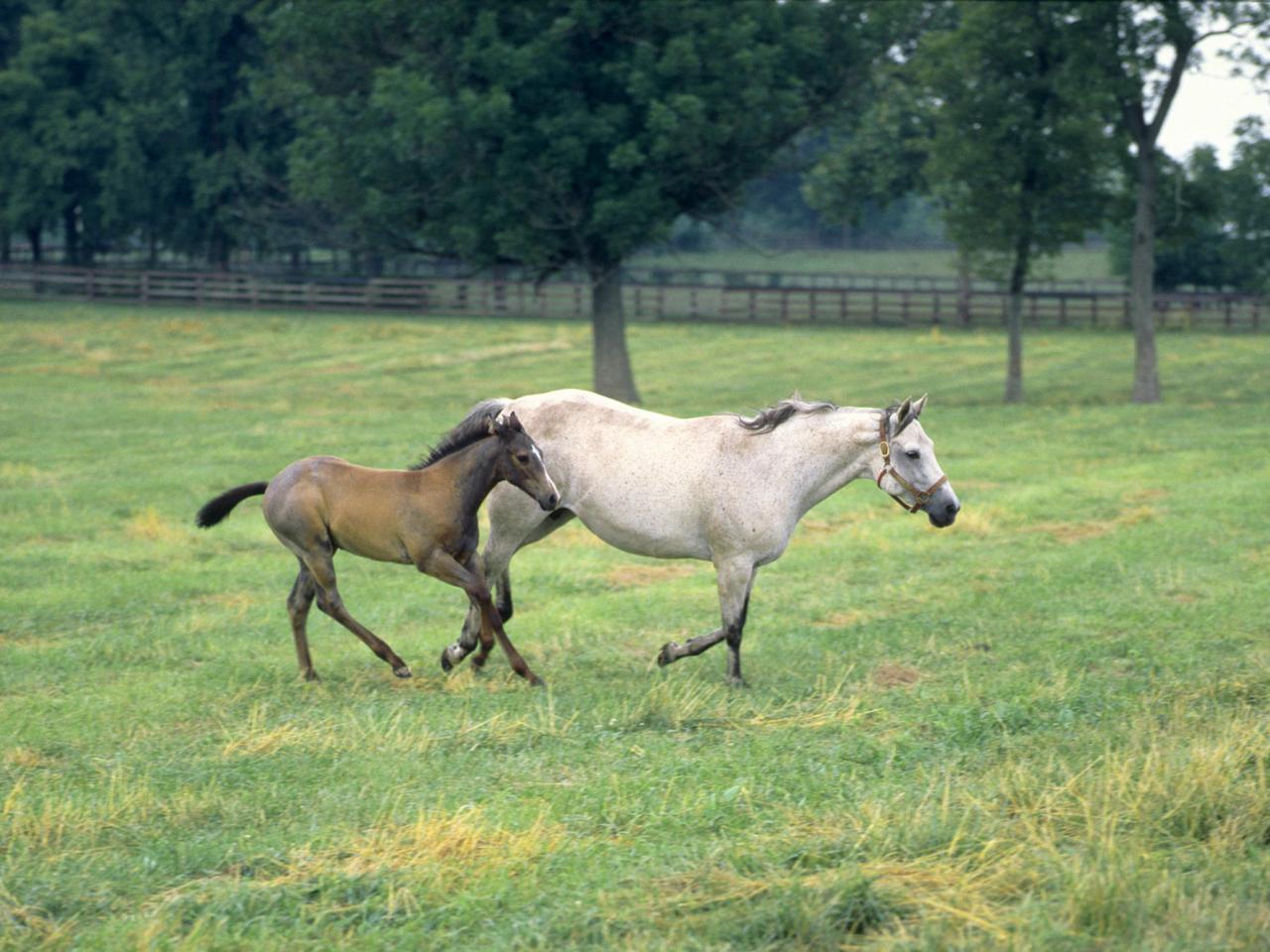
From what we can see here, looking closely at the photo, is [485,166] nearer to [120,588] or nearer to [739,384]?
[739,384]

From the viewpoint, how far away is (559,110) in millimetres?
27375

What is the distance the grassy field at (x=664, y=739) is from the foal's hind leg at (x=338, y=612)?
0.16 m

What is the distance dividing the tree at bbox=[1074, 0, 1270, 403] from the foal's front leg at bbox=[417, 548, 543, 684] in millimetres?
21873

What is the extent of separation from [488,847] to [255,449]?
1757 centimetres

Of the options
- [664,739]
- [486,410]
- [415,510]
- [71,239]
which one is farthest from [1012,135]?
[71,239]

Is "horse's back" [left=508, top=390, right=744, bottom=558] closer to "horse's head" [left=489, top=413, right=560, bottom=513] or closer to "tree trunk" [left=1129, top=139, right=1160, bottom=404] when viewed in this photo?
"horse's head" [left=489, top=413, right=560, bottom=513]

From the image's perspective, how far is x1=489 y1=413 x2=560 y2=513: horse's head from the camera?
29.5 ft

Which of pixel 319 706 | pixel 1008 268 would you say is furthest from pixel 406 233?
pixel 319 706

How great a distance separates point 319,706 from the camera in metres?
8.62

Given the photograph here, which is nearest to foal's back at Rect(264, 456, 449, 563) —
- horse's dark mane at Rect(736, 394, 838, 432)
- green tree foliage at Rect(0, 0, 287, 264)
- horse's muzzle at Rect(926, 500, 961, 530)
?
horse's dark mane at Rect(736, 394, 838, 432)

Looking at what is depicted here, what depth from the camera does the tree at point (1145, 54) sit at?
90.2 feet

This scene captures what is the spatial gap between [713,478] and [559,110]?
19.2 meters

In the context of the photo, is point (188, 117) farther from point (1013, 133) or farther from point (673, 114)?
point (1013, 133)

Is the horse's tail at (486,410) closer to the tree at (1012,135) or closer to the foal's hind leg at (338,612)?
the foal's hind leg at (338,612)
